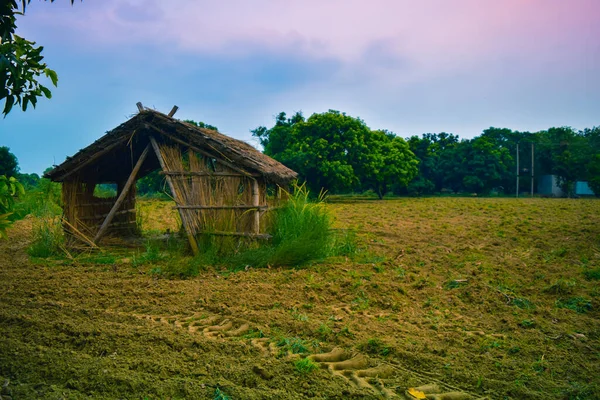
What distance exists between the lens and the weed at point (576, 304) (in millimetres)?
5887

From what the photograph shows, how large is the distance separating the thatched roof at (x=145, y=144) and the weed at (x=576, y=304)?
550 centimetres

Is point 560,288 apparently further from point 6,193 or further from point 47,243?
point 47,243

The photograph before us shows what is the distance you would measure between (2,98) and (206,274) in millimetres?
5005

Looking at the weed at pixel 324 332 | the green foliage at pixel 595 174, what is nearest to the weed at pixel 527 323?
the weed at pixel 324 332

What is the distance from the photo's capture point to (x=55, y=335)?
4.54 meters

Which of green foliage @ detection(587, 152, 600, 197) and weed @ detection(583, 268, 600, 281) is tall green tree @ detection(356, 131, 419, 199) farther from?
weed @ detection(583, 268, 600, 281)

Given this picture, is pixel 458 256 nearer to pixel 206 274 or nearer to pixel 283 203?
pixel 283 203

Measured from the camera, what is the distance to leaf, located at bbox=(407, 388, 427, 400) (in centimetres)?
345

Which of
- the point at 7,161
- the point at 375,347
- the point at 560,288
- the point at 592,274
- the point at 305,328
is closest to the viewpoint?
the point at 375,347

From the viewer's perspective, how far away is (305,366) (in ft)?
12.5

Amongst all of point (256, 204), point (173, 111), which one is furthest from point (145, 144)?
point (256, 204)

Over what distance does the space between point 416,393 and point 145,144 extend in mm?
9321

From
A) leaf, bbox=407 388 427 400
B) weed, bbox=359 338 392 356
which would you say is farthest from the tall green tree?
leaf, bbox=407 388 427 400

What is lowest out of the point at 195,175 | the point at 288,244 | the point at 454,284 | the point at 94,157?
the point at 454,284
